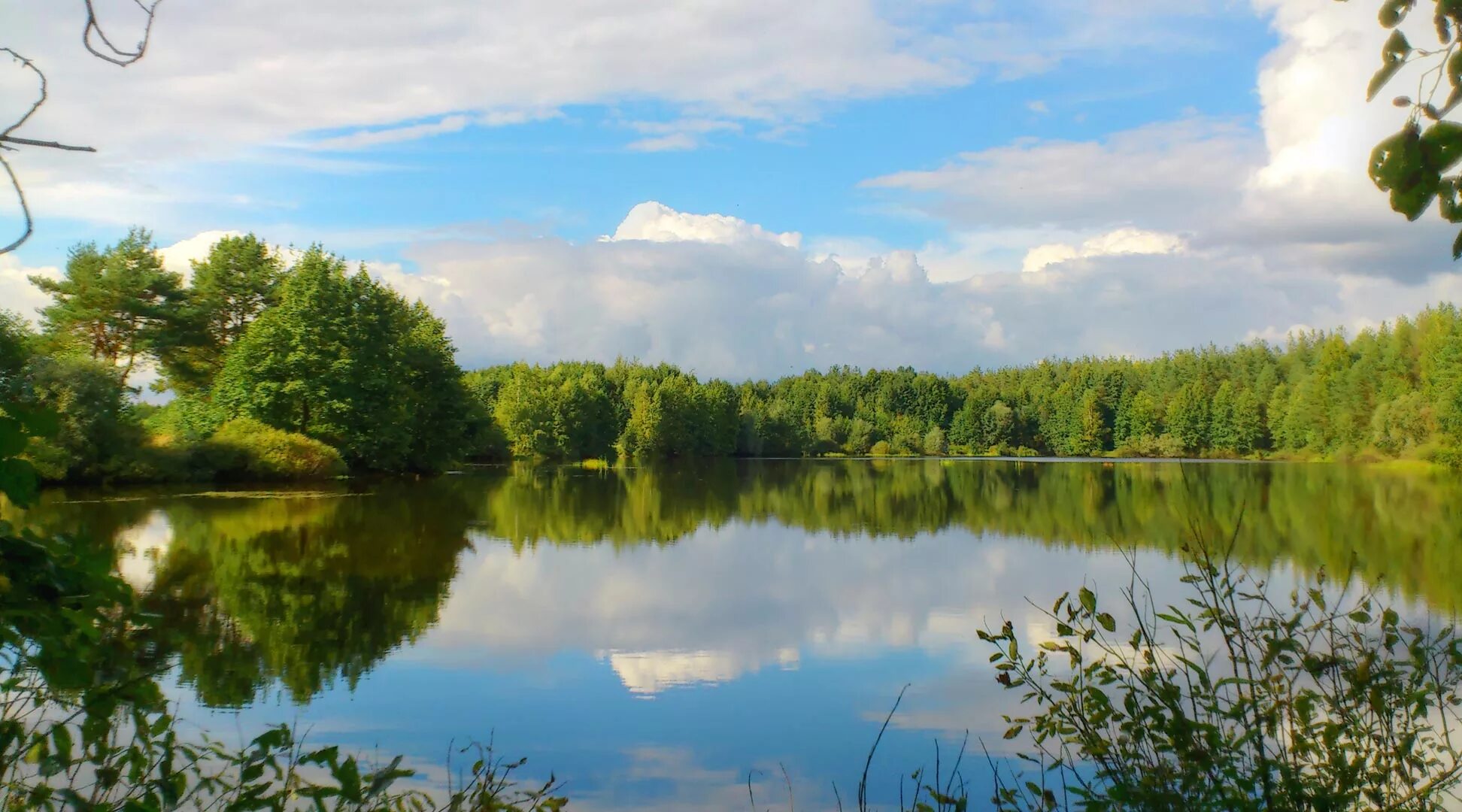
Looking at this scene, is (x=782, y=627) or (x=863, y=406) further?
(x=863, y=406)

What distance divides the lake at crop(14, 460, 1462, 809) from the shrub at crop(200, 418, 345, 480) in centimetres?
477

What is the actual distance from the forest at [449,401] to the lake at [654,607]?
3243mm

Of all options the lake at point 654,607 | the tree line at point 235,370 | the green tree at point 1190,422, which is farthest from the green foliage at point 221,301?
the green tree at point 1190,422

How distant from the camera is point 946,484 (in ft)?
140

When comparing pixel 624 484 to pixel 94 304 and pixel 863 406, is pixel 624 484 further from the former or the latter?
pixel 863 406

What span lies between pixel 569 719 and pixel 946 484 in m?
35.5

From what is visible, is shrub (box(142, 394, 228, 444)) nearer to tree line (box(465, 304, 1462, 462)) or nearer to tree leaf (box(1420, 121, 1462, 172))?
tree line (box(465, 304, 1462, 462))

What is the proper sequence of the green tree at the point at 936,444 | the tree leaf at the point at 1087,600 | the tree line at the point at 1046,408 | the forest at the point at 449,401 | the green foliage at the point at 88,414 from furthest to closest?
the green tree at the point at 936,444, the tree line at the point at 1046,408, the forest at the point at 449,401, the green foliage at the point at 88,414, the tree leaf at the point at 1087,600

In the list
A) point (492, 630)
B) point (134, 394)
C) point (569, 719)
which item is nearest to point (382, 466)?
point (134, 394)

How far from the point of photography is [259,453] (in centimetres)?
3478

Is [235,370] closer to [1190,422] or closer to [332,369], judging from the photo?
[332,369]

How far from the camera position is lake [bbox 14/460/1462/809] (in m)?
7.99

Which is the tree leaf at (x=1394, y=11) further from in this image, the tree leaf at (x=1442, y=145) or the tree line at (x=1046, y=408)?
the tree line at (x=1046, y=408)

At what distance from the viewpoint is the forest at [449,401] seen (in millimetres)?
33531
